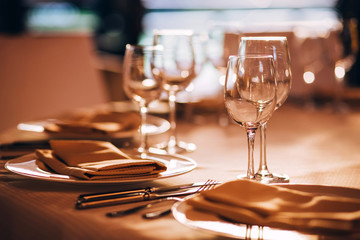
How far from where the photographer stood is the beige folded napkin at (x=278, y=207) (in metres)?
0.65

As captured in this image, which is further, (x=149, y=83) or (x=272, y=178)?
(x=149, y=83)

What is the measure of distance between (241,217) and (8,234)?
0.42m

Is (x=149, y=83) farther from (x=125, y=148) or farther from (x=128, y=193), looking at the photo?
(x=128, y=193)

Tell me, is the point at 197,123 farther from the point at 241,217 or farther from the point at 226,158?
the point at 241,217

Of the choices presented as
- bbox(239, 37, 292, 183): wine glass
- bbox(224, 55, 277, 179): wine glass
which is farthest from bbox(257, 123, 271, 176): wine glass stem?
bbox(224, 55, 277, 179): wine glass

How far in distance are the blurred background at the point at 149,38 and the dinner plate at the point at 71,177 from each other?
43 centimetres

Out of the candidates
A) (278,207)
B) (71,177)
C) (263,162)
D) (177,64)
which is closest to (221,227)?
(278,207)

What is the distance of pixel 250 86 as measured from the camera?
900mm

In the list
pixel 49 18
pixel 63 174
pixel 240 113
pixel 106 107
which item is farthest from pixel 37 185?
pixel 49 18

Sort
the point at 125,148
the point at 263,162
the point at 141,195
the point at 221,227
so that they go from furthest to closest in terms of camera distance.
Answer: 1. the point at 125,148
2. the point at 263,162
3. the point at 141,195
4. the point at 221,227

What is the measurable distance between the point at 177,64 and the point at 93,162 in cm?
48

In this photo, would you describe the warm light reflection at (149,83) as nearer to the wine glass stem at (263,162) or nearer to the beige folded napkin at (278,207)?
the wine glass stem at (263,162)

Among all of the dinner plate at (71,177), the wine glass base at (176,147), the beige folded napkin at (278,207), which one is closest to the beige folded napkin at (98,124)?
the wine glass base at (176,147)

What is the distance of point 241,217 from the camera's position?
707 mm
